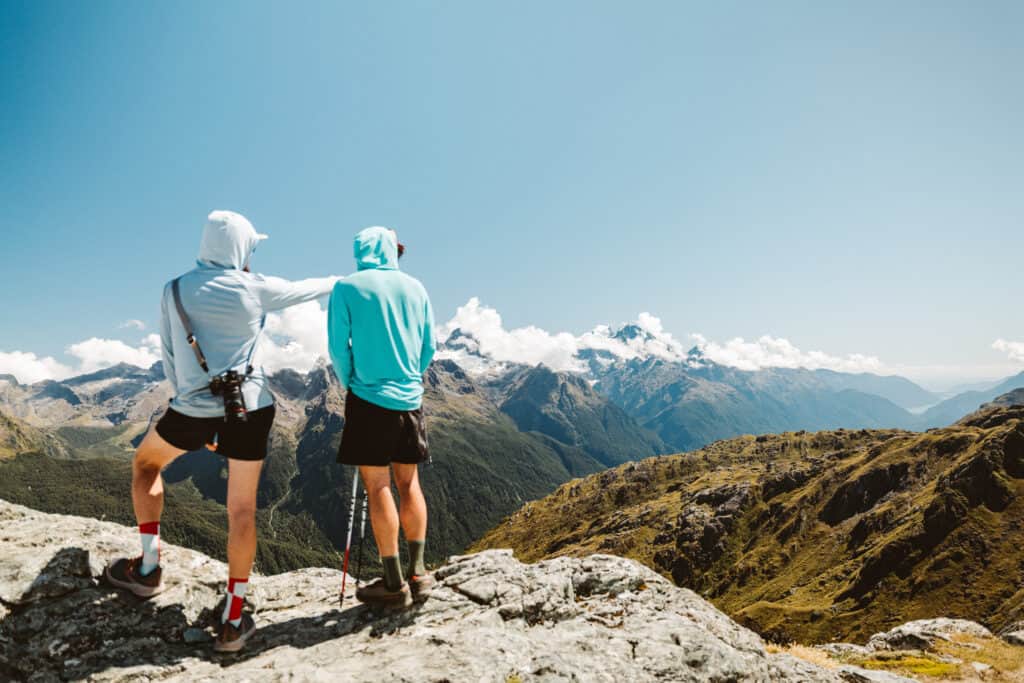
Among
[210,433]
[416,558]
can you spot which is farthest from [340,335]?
[416,558]

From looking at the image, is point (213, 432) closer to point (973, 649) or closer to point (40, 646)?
point (40, 646)

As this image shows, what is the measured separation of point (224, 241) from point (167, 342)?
166 centimetres

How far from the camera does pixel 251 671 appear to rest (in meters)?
6.12

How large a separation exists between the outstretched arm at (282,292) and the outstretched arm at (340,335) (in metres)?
0.42

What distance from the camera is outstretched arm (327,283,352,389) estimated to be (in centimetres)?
700

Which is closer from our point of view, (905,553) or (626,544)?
(905,553)

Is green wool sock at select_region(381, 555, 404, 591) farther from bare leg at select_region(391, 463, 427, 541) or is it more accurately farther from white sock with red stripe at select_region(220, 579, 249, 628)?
white sock with red stripe at select_region(220, 579, 249, 628)

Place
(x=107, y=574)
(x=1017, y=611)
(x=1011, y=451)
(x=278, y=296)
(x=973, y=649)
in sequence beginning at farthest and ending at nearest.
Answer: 1. (x=1011, y=451)
2. (x=1017, y=611)
3. (x=973, y=649)
4. (x=107, y=574)
5. (x=278, y=296)

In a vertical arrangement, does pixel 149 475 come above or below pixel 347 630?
above

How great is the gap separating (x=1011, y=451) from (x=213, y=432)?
204903 millimetres

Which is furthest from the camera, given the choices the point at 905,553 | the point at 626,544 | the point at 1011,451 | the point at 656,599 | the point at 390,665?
the point at 626,544

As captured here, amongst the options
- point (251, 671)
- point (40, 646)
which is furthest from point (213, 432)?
point (40, 646)

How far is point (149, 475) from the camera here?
7074 millimetres

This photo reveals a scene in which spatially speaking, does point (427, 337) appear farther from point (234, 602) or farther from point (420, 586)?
point (234, 602)
